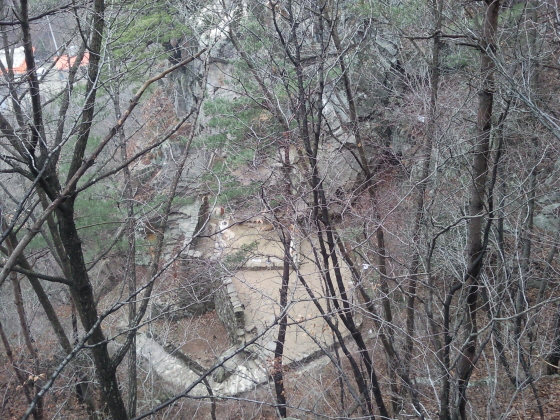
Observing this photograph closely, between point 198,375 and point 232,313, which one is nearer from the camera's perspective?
point 198,375

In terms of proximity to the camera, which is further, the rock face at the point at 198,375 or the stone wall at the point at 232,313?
the stone wall at the point at 232,313

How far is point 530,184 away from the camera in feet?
21.4

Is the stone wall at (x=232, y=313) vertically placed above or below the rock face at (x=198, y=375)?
above

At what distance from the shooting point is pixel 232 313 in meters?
12.9

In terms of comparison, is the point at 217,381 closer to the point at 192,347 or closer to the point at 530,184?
the point at 192,347

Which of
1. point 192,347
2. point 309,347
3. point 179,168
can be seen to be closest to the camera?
point 179,168

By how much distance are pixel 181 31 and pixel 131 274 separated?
313 inches

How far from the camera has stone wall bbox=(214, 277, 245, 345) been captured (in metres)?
12.6

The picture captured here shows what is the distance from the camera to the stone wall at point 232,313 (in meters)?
12.6

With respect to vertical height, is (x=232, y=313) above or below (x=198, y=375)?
above

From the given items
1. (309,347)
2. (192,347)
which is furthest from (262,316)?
(192,347)

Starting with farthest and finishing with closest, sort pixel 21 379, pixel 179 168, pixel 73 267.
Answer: pixel 21 379 < pixel 179 168 < pixel 73 267

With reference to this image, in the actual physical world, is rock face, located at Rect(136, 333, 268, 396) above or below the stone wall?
below

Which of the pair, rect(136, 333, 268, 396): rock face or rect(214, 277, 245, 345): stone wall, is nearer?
rect(136, 333, 268, 396): rock face
